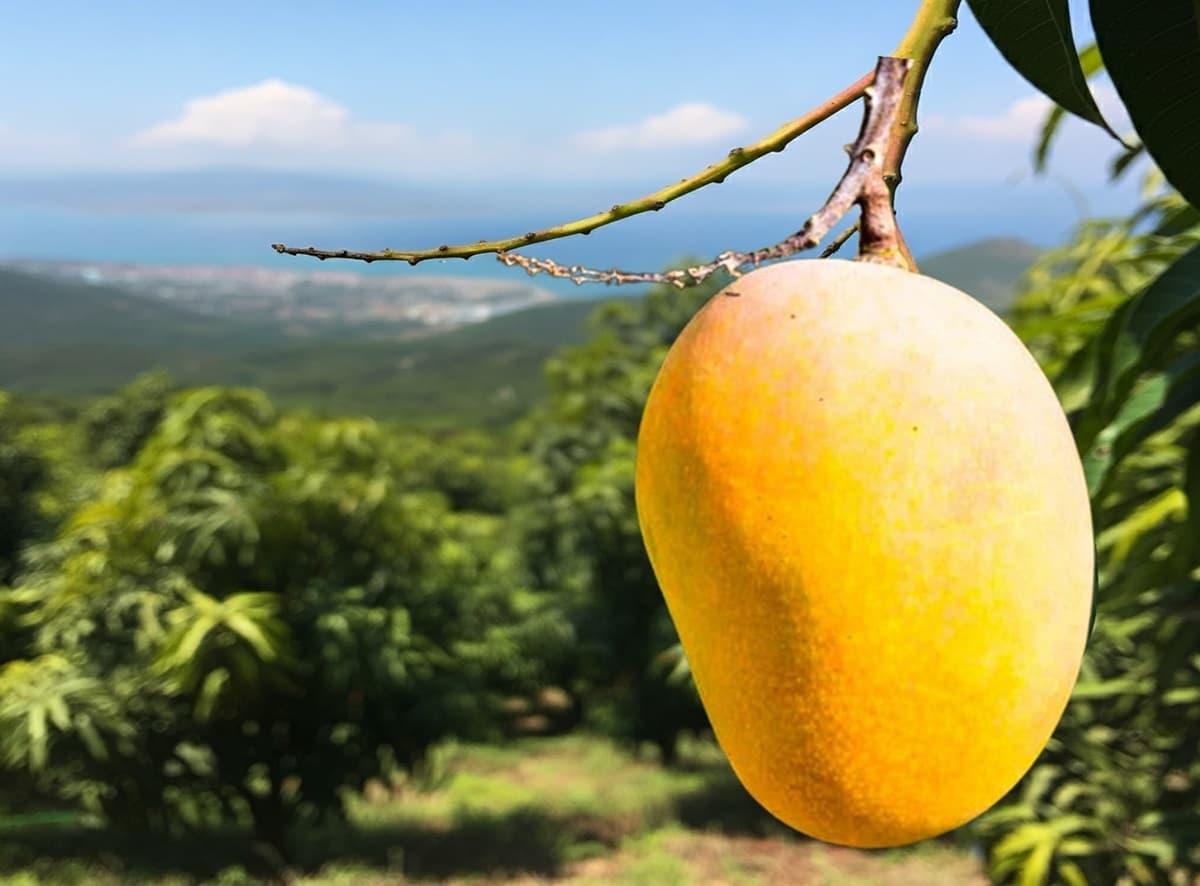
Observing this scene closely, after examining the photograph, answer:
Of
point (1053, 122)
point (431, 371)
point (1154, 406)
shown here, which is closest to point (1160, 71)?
point (1154, 406)

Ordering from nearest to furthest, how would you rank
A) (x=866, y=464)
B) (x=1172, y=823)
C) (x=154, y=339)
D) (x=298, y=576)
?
(x=866, y=464) < (x=1172, y=823) < (x=298, y=576) < (x=154, y=339)

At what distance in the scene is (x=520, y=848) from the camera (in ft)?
17.0

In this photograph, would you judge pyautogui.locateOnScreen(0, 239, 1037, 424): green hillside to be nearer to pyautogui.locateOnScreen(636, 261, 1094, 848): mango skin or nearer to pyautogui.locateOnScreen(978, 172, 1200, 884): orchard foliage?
pyautogui.locateOnScreen(978, 172, 1200, 884): orchard foliage

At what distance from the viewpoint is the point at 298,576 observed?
4.56 metres

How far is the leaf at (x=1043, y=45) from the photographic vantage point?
348 mm

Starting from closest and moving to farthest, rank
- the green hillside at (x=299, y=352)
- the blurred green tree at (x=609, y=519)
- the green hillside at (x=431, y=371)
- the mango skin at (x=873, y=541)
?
the mango skin at (x=873, y=541)
the blurred green tree at (x=609, y=519)
the green hillside at (x=431, y=371)
the green hillside at (x=299, y=352)

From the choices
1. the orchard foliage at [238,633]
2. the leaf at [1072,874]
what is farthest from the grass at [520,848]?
the leaf at [1072,874]

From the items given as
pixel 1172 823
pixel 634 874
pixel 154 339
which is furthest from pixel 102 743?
pixel 154 339

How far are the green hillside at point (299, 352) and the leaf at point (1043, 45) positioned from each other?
18310 millimetres

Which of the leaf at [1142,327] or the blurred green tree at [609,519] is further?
the blurred green tree at [609,519]

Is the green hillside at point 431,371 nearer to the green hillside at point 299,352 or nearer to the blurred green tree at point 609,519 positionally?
the green hillside at point 299,352

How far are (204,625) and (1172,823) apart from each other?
312 cm

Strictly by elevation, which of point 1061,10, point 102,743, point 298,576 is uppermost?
point 1061,10

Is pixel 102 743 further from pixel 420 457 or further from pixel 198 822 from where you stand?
pixel 420 457
